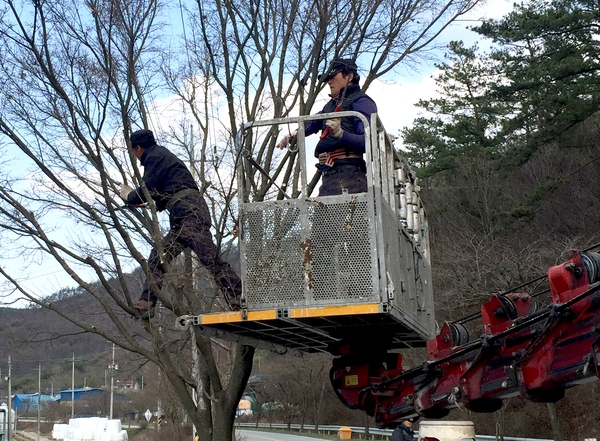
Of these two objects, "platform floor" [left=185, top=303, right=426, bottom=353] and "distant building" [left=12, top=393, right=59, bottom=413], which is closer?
"platform floor" [left=185, top=303, right=426, bottom=353]

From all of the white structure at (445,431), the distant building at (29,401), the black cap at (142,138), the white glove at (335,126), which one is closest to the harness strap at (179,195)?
the black cap at (142,138)

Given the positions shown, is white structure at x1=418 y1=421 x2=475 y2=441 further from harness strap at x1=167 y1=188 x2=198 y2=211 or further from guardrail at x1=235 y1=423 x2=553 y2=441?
guardrail at x1=235 y1=423 x2=553 y2=441

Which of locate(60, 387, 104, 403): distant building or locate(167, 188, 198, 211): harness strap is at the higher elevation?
locate(60, 387, 104, 403): distant building

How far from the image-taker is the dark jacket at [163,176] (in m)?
9.33

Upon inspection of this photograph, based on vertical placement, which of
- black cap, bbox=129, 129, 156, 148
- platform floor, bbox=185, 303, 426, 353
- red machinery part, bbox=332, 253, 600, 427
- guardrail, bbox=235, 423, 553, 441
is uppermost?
black cap, bbox=129, 129, 156, 148

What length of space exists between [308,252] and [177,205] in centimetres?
278

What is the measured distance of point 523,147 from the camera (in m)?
29.9

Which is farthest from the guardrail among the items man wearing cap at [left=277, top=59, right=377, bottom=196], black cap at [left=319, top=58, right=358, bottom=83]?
man wearing cap at [left=277, top=59, right=377, bottom=196]

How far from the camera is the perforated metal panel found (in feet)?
22.1

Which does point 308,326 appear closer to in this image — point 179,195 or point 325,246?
point 325,246

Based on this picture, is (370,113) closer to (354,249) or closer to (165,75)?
(354,249)

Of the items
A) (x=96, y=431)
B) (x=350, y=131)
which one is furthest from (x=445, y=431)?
(x=96, y=431)

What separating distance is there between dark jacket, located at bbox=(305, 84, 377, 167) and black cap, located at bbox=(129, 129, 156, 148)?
2215mm

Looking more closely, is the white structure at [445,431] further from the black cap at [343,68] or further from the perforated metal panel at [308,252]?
the perforated metal panel at [308,252]
